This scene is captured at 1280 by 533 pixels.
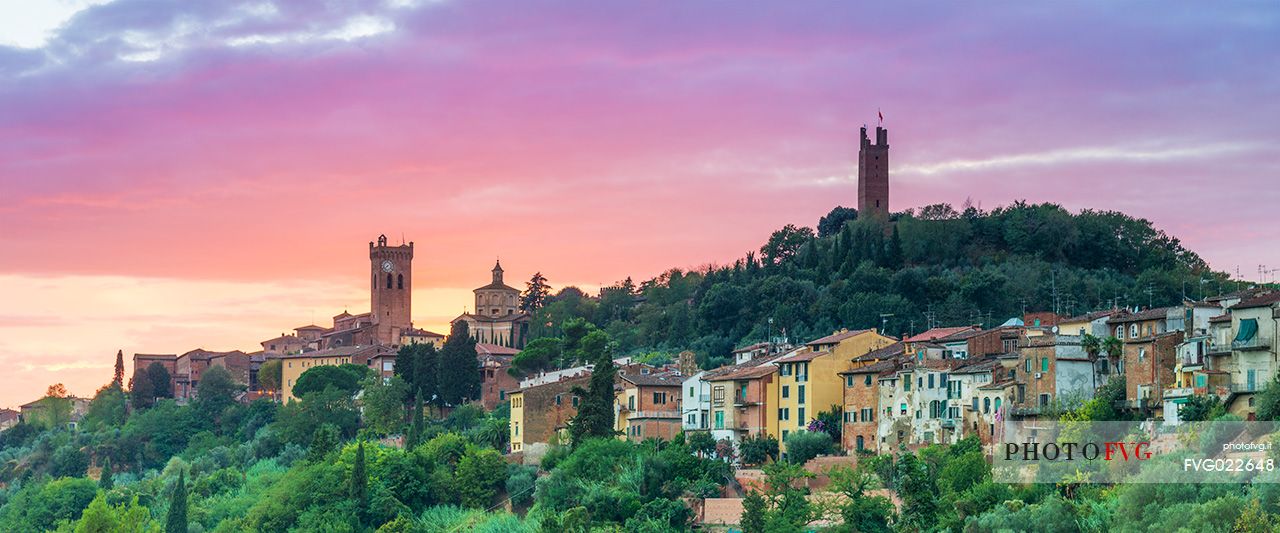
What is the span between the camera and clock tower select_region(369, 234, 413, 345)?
118m

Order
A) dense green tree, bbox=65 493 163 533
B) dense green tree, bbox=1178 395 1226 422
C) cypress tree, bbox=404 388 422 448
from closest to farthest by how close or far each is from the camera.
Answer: dense green tree, bbox=1178 395 1226 422
dense green tree, bbox=65 493 163 533
cypress tree, bbox=404 388 422 448

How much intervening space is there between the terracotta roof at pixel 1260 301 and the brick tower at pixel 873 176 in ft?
154

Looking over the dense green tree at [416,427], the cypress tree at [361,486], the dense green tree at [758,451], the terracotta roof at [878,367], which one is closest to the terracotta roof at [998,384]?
the terracotta roof at [878,367]

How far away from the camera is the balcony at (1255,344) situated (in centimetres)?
4562

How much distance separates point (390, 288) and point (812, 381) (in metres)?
65.7

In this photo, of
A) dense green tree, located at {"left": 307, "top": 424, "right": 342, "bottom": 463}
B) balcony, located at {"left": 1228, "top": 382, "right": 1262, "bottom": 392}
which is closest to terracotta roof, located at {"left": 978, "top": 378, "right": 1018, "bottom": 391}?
balcony, located at {"left": 1228, "top": 382, "right": 1262, "bottom": 392}

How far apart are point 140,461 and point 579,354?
Result: 83.0 feet

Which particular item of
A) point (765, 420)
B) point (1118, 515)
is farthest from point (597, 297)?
point (1118, 515)

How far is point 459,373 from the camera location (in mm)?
83875

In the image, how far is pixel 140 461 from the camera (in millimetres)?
94438

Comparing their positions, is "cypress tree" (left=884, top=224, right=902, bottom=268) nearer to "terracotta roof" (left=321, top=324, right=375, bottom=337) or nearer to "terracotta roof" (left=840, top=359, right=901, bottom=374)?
"terracotta roof" (left=840, top=359, right=901, bottom=374)

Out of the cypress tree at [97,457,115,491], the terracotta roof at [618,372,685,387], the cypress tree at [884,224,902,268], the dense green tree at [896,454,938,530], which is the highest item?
the cypress tree at [884,224,902,268]

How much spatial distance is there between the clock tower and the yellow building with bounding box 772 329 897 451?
59.5 meters

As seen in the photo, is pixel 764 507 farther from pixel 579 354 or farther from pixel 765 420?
pixel 579 354
